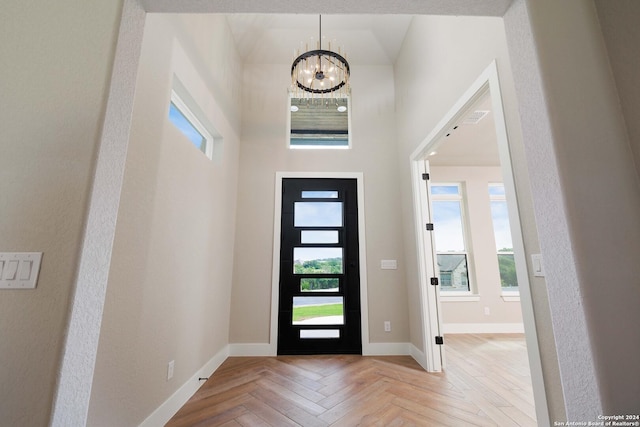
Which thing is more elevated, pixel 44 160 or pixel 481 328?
Result: pixel 44 160

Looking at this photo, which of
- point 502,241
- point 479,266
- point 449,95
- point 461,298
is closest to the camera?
point 449,95

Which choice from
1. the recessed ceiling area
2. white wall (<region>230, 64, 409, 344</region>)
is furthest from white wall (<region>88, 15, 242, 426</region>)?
the recessed ceiling area

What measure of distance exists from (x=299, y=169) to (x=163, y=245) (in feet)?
7.21

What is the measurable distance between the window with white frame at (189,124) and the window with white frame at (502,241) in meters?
5.30

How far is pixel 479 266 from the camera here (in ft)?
15.4

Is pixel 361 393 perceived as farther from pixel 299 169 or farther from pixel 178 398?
pixel 299 169

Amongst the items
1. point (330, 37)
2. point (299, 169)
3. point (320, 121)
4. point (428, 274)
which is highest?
point (330, 37)

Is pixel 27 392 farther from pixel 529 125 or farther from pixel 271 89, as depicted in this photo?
pixel 271 89

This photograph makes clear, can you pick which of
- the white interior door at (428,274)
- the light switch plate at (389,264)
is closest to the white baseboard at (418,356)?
the white interior door at (428,274)

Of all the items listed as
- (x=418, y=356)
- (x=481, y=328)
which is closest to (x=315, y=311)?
(x=418, y=356)

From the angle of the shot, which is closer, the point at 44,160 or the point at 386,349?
the point at 44,160

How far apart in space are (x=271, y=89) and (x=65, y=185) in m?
3.51

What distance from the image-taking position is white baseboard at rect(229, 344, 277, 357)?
3129 mm

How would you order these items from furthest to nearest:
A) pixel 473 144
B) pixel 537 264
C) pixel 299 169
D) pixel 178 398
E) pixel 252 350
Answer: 1. pixel 473 144
2. pixel 299 169
3. pixel 252 350
4. pixel 178 398
5. pixel 537 264
